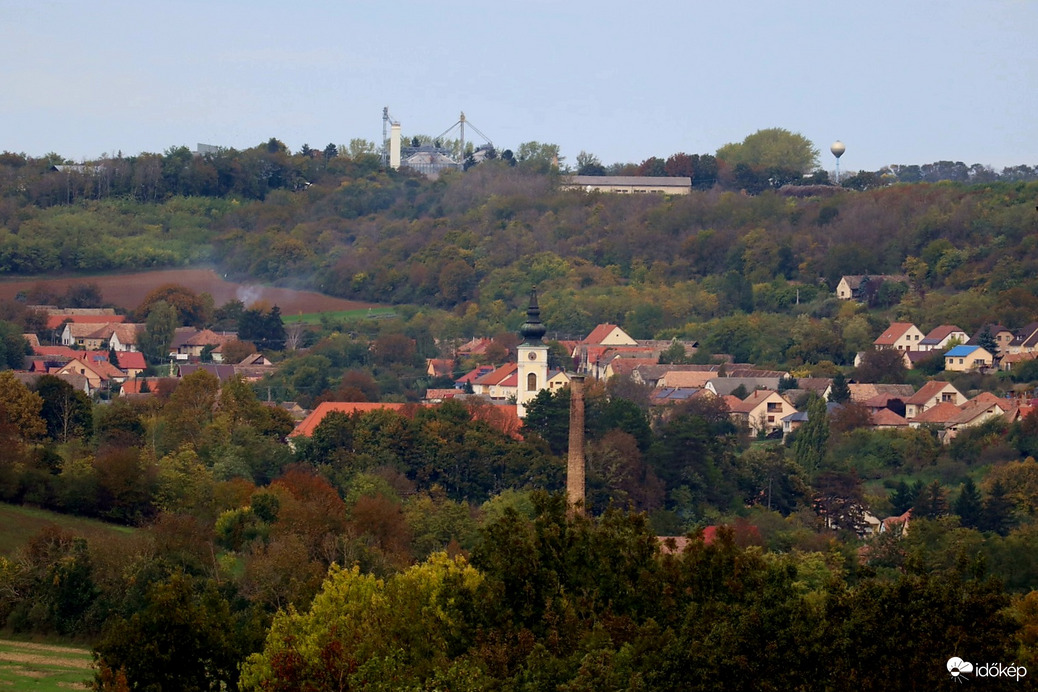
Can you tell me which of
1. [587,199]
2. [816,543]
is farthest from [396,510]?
[587,199]

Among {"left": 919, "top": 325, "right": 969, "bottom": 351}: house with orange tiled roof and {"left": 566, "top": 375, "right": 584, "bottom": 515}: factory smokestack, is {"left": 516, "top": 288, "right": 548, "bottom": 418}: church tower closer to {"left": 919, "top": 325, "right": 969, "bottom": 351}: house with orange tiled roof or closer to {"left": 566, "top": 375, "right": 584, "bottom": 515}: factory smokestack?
{"left": 566, "top": 375, "right": 584, "bottom": 515}: factory smokestack

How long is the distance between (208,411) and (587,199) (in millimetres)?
71540

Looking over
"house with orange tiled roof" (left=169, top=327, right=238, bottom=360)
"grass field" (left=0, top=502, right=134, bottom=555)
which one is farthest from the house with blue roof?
"grass field" (left=0, top=502, right=134, bottom=555)

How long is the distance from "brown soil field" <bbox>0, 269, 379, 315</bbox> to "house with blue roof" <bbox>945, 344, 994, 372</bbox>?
40.4 meters

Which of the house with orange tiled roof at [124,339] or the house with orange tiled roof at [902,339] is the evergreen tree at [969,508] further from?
the house with orange tiled roof at [124,339]

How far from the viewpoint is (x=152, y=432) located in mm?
62656

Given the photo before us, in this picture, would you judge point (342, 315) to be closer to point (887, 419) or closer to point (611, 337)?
point (611, 337)

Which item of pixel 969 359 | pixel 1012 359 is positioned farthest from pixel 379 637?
pixel 969 359

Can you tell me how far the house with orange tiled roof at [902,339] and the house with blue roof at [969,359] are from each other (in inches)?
200

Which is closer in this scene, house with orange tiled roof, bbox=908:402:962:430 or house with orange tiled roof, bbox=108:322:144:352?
house with orange tiled roof, bbox=908:402:962:430

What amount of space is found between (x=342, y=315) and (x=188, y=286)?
10730mm

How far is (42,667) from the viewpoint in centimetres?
3334

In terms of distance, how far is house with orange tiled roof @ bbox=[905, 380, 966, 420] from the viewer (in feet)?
244

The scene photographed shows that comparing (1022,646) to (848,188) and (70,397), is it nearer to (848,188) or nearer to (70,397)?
(70,397)
